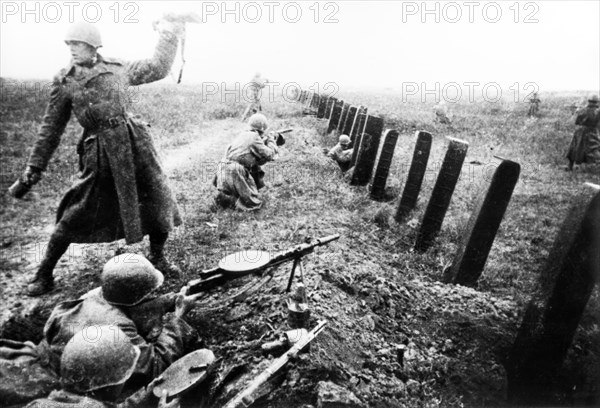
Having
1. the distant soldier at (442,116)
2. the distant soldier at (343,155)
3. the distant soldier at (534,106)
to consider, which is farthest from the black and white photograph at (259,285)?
the distant soldier at (534,106)

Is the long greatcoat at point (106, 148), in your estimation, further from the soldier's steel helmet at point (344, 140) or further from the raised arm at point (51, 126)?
the soldier's steel helmet at point (344, 140)

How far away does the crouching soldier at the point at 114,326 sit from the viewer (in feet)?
7.22

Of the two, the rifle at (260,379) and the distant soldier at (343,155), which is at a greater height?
the distant soldier at (343,155)

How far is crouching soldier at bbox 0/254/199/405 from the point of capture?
2.20 m

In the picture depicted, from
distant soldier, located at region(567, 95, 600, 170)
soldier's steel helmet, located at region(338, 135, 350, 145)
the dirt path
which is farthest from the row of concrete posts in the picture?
distant soldier, located at region(567, 95, 600, 170)

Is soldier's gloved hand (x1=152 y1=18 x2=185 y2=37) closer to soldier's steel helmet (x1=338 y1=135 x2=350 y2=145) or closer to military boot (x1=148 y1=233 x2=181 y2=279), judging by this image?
military boot (x1=148 y1=233 x2=181 y2=279)

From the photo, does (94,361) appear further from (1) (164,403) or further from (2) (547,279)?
(2) (547,279)

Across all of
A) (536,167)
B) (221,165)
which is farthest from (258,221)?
(536,167)

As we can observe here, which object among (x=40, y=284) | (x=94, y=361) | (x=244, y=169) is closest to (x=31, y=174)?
(x=40, y=284)

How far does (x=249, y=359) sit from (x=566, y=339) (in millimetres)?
2464

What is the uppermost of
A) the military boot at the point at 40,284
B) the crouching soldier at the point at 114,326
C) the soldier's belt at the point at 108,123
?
the soldier's belt at the point at 108,123

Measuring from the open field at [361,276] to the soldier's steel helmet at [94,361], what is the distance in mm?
846

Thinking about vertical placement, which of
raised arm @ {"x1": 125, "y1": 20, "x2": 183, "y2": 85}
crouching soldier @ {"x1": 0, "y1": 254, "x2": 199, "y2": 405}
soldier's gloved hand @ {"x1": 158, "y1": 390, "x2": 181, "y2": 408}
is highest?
raised arm @ {"x1": 125, "y1": 20, "x2": 183, "y2": 85}

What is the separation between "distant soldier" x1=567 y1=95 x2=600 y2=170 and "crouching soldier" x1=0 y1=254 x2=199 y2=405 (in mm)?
11218
